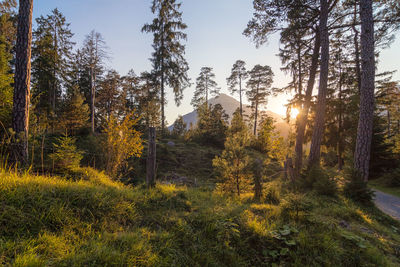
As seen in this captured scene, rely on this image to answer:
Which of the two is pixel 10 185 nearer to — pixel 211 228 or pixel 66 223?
pixel 66 223

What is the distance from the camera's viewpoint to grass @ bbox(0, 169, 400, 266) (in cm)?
189

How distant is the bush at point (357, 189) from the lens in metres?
5.98

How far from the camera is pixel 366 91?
677 cm

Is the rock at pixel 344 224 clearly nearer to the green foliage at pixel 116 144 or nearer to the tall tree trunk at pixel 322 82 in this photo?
the tall tree trunk at pixel 322 82

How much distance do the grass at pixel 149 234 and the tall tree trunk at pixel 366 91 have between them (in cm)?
390

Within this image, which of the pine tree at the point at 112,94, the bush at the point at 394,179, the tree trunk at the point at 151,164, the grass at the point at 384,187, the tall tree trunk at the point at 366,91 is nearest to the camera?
the tree trunk at the point at 151,164

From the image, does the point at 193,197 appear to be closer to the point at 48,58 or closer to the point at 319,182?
the point at 319,182

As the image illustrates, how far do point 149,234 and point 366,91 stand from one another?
942cm

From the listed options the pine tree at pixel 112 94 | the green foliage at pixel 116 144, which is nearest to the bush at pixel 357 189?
the green foliage at pixel 116 144

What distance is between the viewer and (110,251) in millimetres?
1919

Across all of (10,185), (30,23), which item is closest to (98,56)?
(30,23)

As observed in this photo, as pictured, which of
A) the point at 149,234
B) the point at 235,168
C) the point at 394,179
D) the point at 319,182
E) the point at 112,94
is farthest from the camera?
the point at 112,94

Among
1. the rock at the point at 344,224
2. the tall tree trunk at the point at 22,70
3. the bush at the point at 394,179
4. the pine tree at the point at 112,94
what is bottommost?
the bush at the point at 394,179

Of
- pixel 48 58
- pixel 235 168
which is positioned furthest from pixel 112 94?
pixel 235 168
